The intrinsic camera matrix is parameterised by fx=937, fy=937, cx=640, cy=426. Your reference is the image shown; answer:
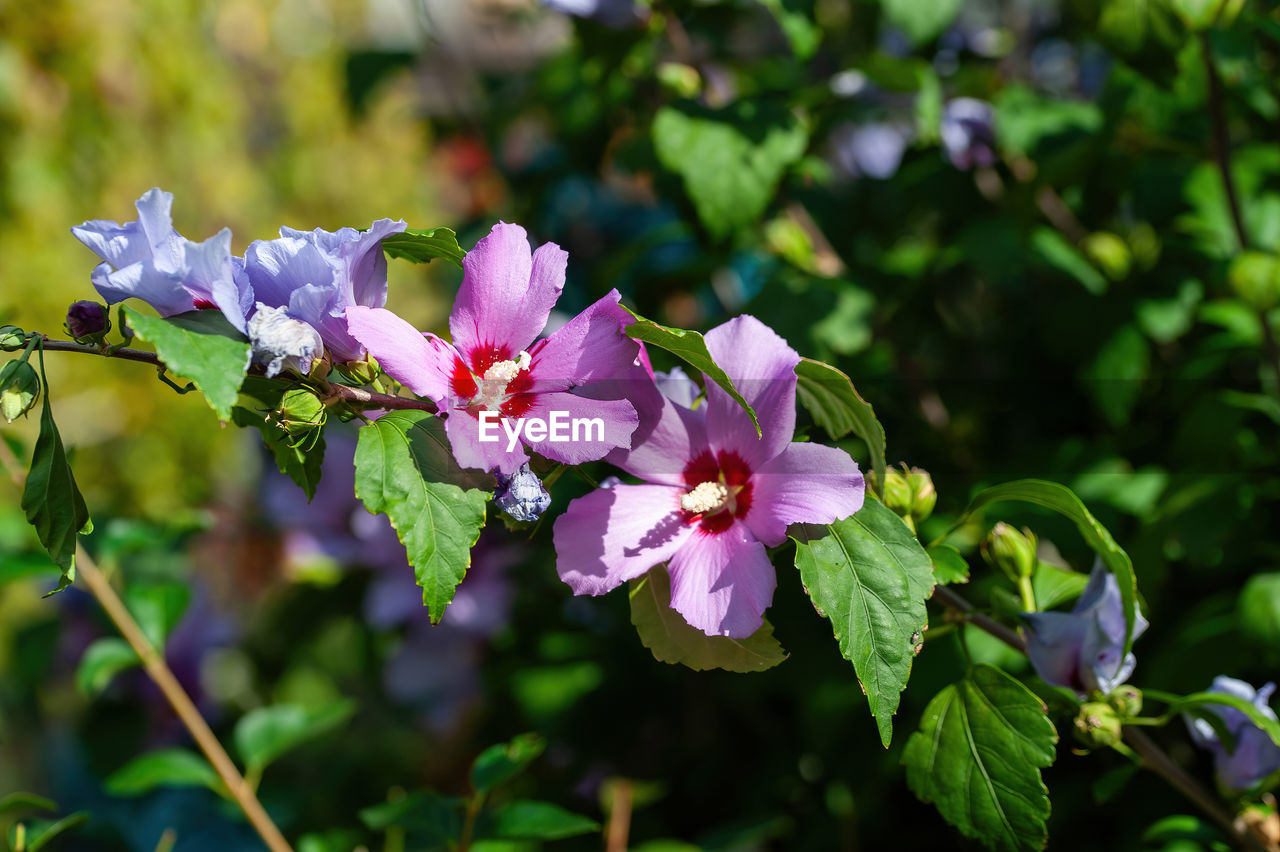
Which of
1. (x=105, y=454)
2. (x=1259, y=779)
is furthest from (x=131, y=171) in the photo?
(x=1259, y=779)

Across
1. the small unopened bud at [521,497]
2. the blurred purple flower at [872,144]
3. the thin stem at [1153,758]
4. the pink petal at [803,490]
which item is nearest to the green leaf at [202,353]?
the small unopened bud at [521,497]

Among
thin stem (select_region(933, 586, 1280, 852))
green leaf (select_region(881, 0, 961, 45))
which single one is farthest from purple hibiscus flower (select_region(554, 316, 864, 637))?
green leaf (select_region(881, 0, 961, 45))

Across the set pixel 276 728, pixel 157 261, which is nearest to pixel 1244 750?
pixel 157 261

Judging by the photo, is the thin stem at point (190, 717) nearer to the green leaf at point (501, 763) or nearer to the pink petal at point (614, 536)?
the green leaf at point (501, 763)

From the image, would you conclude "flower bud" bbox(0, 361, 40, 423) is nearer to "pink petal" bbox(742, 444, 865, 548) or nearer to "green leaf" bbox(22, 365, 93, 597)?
"green leaf" bbox(22, 365, 93, 597)

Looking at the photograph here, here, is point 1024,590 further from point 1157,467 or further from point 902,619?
point 1157,467

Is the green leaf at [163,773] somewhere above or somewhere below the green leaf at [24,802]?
below
